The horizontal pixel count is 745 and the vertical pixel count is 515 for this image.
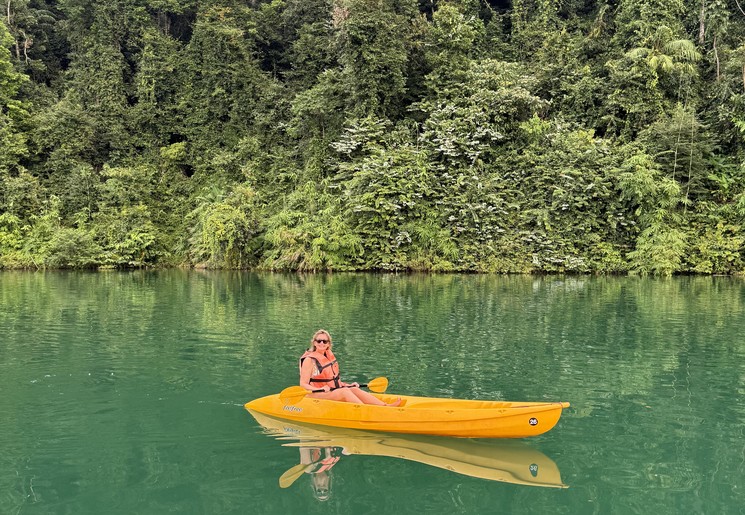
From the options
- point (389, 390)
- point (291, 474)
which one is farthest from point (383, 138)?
point (291, 474)

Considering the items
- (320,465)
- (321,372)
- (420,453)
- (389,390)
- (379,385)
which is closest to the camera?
(320,465)

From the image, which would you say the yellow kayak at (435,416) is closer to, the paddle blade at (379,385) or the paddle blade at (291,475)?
the paddle blade at (379,385)

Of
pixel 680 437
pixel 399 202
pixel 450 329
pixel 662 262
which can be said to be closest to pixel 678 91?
pixel 662 262

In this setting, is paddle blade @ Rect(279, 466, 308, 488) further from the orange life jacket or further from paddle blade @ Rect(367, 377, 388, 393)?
paddle blade @ Rect(367, 377, 388, 393)

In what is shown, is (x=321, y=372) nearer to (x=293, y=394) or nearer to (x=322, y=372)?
(x=322, y=372)

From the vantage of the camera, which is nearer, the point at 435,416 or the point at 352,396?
the point at 435,416

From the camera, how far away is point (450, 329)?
45.2 ft

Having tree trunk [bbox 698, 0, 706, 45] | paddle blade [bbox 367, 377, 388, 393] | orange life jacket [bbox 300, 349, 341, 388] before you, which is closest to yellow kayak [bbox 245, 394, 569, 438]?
orange life jacket [bbox 300, 349, 341, 388]

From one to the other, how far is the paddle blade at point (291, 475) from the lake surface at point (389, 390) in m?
0.02

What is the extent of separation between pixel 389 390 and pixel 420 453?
2424mm

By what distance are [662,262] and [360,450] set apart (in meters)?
24.2

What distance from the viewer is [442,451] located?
21.3 ft

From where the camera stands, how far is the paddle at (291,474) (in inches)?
225

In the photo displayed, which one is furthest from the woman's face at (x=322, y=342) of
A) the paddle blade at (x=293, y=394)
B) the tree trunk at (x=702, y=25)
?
the tree trunk at (x=702, y=25)
